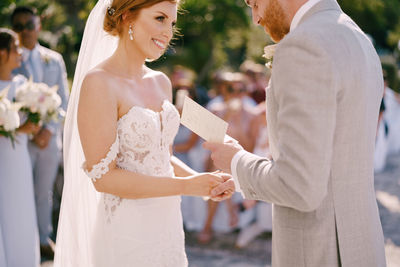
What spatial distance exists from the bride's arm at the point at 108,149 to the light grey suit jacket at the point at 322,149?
598 mm

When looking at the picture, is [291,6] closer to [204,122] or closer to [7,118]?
[204,122]

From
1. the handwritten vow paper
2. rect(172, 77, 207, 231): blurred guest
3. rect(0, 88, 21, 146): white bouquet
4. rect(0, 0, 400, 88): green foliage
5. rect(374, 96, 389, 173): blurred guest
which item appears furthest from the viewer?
rect(0, 0, 400, 88): green foliage

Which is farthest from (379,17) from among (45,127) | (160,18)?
(160,18)

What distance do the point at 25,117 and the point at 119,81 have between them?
2397mm

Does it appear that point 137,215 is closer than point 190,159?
Yes

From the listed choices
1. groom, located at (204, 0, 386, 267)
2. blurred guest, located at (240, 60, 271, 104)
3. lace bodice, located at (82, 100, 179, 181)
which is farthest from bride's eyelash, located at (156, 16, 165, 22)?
blurred guest, located at (240, 60, 271, 104)

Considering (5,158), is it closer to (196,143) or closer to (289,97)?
(196,143)

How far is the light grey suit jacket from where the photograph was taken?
1.70 metres

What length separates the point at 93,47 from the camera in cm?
289

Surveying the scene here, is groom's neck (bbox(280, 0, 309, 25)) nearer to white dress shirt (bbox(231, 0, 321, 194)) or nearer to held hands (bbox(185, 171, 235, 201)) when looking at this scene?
white dress shirt (bbox(231, 0, 321, 194))

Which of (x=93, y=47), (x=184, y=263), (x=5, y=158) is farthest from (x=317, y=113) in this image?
(x=5, y=158)

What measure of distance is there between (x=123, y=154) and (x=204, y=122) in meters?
0.57

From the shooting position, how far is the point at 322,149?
66.7 inches

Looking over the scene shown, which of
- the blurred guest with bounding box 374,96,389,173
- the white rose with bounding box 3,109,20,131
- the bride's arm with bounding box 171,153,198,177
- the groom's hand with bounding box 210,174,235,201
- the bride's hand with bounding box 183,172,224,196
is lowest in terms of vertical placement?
the blurred guest with bounding box 374,96,389,173
